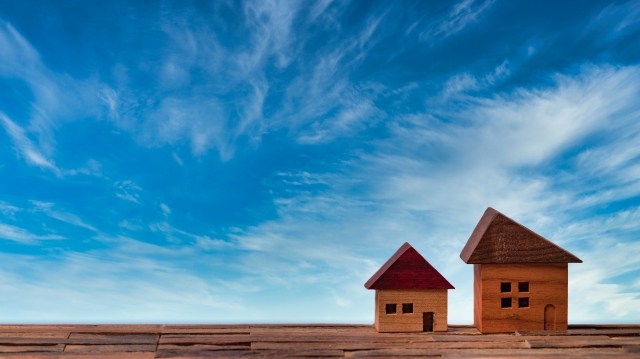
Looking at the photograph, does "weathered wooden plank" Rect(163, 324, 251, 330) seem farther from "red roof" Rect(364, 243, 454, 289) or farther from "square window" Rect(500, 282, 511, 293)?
"square window" Rect(500, 282, 511, 293)

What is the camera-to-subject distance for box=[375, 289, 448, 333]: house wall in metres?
5.59

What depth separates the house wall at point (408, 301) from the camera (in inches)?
220

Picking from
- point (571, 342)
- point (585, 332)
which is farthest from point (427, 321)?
point (585, 332)

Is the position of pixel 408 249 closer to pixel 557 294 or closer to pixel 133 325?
pixel 557 294

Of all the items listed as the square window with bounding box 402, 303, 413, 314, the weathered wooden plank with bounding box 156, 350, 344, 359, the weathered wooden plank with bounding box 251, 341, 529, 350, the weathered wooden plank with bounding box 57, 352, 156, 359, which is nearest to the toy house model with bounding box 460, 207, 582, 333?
the weathered wooden plank with bounding box 251, 341, 529, 350

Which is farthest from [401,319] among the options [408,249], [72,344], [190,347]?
[72,344]

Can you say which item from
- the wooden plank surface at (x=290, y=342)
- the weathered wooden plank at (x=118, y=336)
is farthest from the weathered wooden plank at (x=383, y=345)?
the weathered wooden plank at (x=118, y=336)

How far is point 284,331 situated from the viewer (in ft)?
18.7

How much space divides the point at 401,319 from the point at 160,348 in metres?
2.08

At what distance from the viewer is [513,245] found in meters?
5.61

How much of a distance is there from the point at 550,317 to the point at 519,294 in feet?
1.23

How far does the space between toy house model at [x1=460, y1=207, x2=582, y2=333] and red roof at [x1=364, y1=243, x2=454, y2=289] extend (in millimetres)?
Result: 327

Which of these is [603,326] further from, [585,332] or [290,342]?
[290,342]

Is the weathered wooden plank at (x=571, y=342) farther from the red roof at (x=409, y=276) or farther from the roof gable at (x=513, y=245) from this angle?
the red roof at (x=409, y=276)
